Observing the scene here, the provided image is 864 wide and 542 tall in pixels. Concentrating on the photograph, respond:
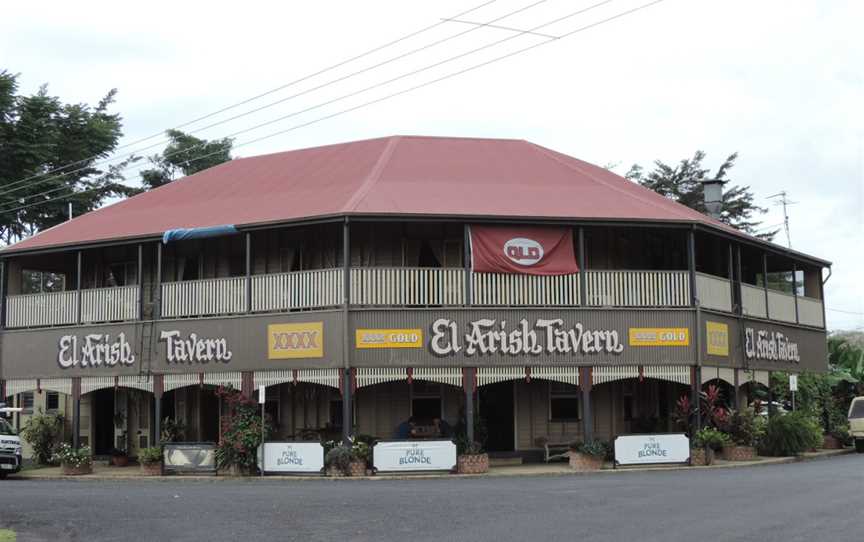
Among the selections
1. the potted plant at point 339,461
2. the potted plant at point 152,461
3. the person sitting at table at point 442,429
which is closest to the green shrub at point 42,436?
the potted plant at point 152,461

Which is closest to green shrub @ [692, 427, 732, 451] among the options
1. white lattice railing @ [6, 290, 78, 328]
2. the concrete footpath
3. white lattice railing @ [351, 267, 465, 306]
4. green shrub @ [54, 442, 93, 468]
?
the concrete footpath

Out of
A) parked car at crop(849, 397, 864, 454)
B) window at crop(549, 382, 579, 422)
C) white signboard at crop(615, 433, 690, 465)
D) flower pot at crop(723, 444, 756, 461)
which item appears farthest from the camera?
parked car at crop(849, 397, 864, 454)

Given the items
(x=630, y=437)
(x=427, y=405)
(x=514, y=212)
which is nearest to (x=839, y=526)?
(x=630, y=437)

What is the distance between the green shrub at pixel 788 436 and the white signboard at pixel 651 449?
174 inches

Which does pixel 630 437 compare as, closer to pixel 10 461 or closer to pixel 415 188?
pixel 415 188

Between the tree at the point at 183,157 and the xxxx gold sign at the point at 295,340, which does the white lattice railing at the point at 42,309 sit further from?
the tree at the point at 183,157

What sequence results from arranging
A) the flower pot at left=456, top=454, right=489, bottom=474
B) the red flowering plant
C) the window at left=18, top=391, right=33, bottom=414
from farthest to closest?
the window at left=18, top=391, right=33, bottom=414 → the red flowering plant → the flower pot at left=456, top=454, right=489, bottom=474

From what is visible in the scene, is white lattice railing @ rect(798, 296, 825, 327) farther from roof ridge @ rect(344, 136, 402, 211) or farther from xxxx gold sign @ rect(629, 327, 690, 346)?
roof ridge @ rect(344, 136, 402, 211)

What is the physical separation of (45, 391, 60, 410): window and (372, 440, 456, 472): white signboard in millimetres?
14789

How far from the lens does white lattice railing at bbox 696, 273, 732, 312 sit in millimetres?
29825

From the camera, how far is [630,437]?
2722 cm

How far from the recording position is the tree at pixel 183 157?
5847cm

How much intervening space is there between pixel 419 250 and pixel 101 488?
35.3 feet

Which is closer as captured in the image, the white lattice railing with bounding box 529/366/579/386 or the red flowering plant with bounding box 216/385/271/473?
the red flowering plant with bounding box 216/385/271/473
